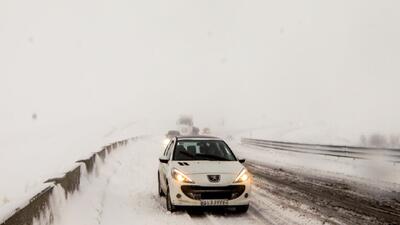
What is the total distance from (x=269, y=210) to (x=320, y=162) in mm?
14390

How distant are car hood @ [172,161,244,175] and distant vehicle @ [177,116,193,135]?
4013 cm

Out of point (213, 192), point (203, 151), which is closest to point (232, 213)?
point (213, 192)

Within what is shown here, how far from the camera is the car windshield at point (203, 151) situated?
10.9m

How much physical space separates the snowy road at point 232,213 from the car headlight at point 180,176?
659 millimetres

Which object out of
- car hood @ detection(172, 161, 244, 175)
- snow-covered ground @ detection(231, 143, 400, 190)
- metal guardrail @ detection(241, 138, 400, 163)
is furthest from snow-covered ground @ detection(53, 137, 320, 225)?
metal guardrail @ detection(241, 138, 400, 163)

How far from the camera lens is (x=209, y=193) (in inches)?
373

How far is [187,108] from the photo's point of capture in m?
156

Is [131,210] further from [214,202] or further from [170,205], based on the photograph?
[214,202]

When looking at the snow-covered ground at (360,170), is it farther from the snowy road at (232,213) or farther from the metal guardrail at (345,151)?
the snowy road at (232,213)

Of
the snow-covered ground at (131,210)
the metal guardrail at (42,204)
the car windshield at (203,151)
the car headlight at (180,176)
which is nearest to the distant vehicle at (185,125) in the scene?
the snow-covered ground at (131,210)

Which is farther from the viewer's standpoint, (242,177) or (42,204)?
(242,177)

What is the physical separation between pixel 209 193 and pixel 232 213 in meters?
0.77

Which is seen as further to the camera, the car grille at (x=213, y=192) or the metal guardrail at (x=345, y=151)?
the metal guardrail at (x=345, y=151)

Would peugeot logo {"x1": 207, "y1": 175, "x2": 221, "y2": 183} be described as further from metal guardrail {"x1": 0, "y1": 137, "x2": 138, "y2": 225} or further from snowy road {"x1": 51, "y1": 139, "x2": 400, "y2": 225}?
metal guardrail {"x1": 0, "y1": 137, "x2": 138, "y2": 225}
